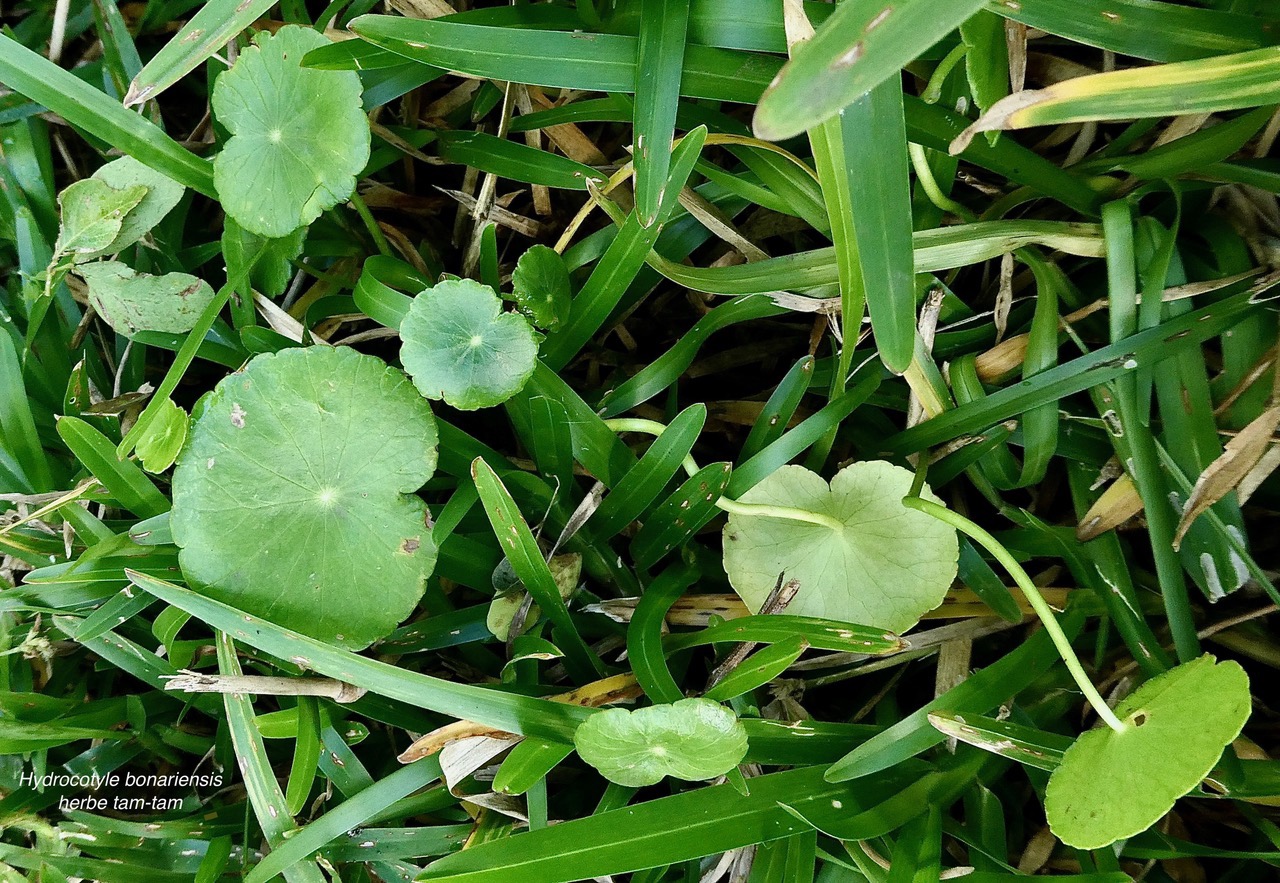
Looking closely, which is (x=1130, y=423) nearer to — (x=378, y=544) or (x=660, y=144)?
(x=660, y=144)

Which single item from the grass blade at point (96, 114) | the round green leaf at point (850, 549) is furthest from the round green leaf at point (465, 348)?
the grass blade at point (96, 114)

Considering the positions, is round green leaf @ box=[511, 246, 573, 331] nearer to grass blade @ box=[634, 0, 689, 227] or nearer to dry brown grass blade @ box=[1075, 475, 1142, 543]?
grass blade @ box=[634, 0, 689, 227]

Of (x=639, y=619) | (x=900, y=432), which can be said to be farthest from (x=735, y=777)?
(x=900, y=432)

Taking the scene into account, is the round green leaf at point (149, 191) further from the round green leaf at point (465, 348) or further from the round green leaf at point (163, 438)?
the round green leaf at point (465, 348)

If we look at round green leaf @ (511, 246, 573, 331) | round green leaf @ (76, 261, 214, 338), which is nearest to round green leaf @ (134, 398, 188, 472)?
round green leaf @ (76, 261, 214, 338)

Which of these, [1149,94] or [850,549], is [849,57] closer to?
[1149,94]

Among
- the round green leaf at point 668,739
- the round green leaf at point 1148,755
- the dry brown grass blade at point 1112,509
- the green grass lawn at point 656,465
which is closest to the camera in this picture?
the round green leaf at point 1148,755

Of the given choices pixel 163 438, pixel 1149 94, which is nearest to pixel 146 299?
pixel 163 438
